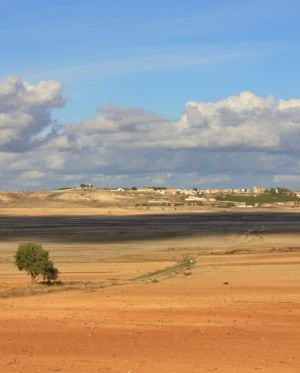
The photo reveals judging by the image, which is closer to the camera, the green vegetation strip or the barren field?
the barren field

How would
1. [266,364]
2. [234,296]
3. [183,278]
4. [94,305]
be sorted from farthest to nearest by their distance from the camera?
1. [183,278]
2. [234,296]
3. [94,305]
4. [266,364]

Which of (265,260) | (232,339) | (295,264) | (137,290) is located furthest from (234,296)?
(265,260)

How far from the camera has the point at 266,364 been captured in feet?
47.7

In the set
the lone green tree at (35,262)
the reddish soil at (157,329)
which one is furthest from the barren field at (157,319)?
the lone green tree at (35,262)

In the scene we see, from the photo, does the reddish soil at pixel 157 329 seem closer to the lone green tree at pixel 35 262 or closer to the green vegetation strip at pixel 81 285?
the green vegetation strip at pixel 81 285

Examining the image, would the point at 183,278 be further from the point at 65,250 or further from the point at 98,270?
the point at 65,250

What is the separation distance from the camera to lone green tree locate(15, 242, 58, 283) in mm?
36000

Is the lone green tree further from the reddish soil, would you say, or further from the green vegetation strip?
the reddish soil

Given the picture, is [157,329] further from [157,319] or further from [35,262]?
[35,262]

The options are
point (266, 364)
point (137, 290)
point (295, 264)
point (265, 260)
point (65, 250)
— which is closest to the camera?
point (266, 364)

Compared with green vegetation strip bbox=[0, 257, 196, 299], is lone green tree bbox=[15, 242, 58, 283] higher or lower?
higher

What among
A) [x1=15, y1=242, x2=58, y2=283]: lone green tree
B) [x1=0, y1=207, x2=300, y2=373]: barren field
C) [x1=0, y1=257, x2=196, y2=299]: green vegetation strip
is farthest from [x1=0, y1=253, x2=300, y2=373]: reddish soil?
[x1=15, y1=242, x2=58, y2=283]: lone green tree

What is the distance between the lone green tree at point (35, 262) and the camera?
118ft

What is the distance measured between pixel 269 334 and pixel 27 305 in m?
9.97
